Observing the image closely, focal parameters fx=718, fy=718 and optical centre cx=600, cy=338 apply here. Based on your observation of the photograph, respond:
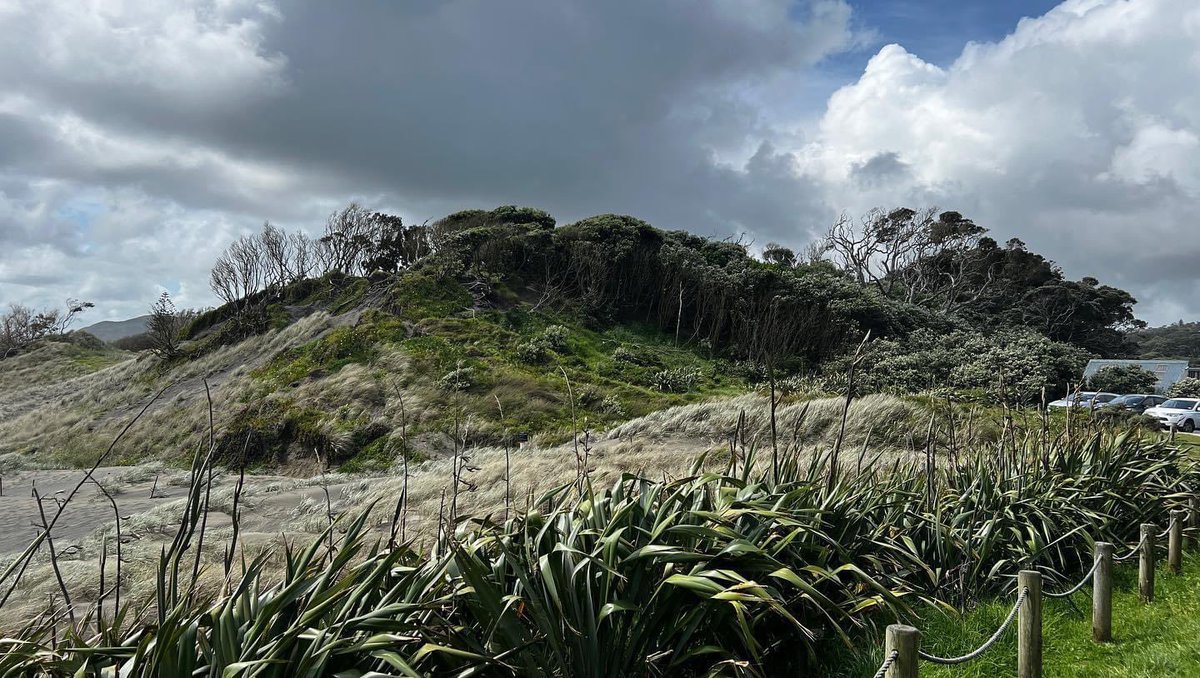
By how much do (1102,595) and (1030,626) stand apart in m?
1.35

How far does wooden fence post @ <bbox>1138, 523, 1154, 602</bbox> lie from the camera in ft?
16.1

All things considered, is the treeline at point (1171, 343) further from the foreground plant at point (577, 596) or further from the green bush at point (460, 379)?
the foreground plant at point (577, 596)

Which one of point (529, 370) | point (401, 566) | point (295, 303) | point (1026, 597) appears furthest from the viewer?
point (295, 303)

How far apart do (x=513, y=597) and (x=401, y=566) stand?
→ 0.68 m

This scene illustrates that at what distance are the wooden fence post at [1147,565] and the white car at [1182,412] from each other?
18974 mm

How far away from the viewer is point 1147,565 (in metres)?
5.02

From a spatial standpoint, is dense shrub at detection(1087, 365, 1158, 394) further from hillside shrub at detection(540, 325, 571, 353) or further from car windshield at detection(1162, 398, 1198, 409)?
hillside shrub at detection(540, 325, 571, 353)

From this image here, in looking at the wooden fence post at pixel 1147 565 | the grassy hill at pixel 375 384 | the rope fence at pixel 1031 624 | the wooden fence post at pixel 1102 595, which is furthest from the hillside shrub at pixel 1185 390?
the wooden fence post at pixel 1102 595

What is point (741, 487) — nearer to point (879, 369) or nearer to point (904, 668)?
point (904, 668)

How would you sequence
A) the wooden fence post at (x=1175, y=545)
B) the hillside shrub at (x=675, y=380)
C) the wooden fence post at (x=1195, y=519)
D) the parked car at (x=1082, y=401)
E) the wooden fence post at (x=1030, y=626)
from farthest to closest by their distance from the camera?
the hillside shrub at (x=675, y=380) < the parked car at (x=1082, y=401) < the wooden fence post at (x=1195, y=519) < the wooden fence post at (x=1175, y=545) < the wooden fence post at (x=1030, y=626)

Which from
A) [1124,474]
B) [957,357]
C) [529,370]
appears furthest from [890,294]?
[1124,474]

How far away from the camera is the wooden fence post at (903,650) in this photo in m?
2.34

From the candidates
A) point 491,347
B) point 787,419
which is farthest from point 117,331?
point 787,419

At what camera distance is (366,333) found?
75.7ft
